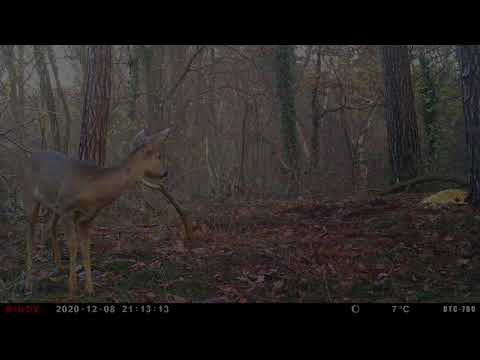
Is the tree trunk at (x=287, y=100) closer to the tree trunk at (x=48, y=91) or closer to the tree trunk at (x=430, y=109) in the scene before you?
the tree trunk at (x=430, y=109)

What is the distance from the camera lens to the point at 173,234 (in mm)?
7230

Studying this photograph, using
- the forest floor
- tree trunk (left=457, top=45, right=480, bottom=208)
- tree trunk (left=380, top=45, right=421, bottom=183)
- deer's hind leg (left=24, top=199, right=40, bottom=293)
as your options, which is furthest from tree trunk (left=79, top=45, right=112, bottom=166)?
tree trunk (left=380, top=45, right=421, bottom=183)

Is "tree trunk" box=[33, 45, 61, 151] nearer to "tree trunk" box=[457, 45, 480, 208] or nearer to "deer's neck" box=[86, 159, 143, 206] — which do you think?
"deer's neck" box=[86, 159, 143, 206]

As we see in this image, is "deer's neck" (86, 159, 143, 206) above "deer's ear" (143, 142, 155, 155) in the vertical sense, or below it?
below

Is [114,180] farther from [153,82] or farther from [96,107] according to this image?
[153,82]

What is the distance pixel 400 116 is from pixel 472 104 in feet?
10.6

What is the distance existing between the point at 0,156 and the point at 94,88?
369cm

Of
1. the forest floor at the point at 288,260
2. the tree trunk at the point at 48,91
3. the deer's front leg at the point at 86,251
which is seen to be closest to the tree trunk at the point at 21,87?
the tree trunk at the point at 48,91

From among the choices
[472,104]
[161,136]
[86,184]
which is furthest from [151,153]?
[472,104]

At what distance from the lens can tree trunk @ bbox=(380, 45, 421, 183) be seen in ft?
31.1

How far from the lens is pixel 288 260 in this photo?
5.62 m

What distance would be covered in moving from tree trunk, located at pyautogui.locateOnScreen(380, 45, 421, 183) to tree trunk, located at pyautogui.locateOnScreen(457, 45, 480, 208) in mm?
2790

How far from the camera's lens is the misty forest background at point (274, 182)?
5102mm
